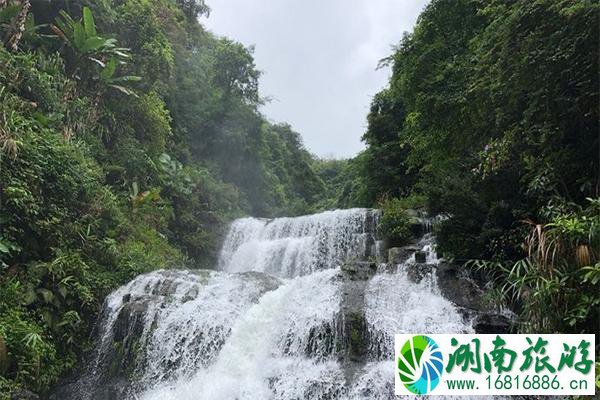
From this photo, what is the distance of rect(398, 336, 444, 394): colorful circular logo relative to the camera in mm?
4871

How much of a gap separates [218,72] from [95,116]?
1135cm

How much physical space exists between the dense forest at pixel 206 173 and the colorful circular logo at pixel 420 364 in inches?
51.9

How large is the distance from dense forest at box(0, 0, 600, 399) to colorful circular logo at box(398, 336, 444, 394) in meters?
1.32

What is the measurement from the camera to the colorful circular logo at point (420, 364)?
4871 millimetres

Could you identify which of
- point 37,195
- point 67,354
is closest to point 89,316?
point 67,354

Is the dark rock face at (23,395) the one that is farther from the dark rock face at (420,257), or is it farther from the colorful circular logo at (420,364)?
the dark rock face at (420,257)

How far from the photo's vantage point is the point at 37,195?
923 cm

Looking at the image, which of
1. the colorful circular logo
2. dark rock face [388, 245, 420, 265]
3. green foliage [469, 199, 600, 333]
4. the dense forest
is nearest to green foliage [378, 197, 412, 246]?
the dense forest

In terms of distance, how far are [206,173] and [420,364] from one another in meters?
15.4

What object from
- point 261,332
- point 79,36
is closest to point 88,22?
point 79,36

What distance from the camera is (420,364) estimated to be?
4.99m

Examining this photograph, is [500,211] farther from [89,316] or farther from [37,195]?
[37,195]

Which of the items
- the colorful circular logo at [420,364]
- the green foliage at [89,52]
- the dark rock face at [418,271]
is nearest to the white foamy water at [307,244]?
the dark rock face at [418,271]

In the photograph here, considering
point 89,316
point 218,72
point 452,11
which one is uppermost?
point 218,72
